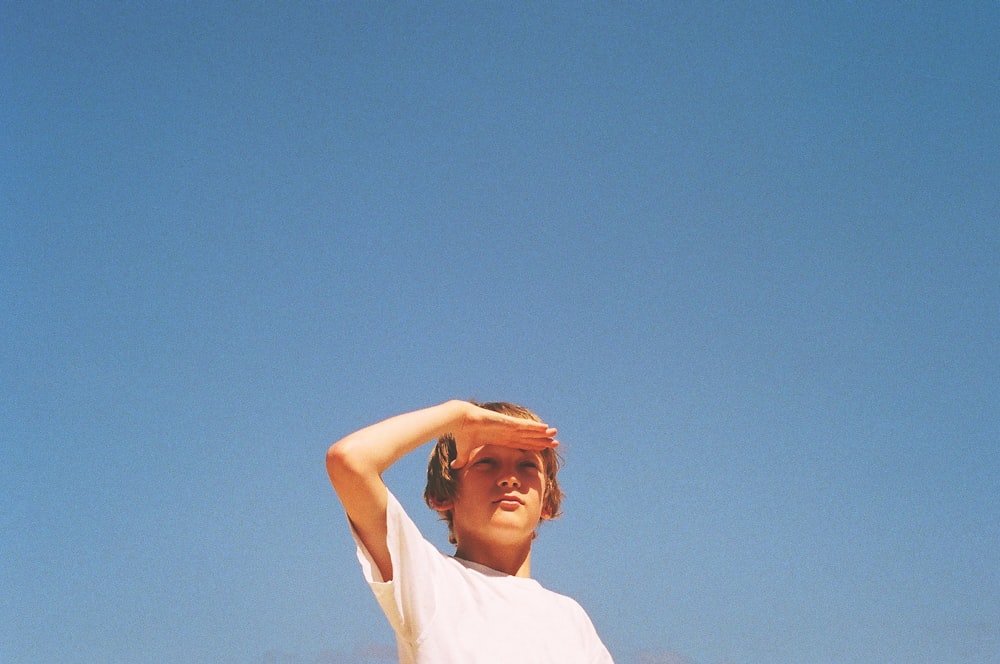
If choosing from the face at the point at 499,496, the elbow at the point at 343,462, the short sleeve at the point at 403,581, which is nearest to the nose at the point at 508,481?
the face at the point at 499,496

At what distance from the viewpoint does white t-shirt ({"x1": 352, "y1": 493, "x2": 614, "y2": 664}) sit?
4.12 meters

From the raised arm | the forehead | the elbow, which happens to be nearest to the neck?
the forehead

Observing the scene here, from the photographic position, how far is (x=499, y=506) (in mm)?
4859

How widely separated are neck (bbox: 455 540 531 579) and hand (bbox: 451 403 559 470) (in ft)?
1.60

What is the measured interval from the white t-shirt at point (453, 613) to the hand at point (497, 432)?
0.61 m

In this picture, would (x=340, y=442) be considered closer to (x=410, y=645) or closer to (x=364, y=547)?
(x=364, y=547)

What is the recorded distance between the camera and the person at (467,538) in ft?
13.5

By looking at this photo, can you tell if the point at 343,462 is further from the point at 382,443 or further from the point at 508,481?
the point at 508,481

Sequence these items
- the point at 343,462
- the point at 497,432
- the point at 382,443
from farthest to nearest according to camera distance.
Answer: the point at 497,432 < the point at 382,443 < the point at 343,462

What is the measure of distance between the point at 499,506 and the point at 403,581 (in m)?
0.87

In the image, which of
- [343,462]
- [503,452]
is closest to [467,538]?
[503,452]

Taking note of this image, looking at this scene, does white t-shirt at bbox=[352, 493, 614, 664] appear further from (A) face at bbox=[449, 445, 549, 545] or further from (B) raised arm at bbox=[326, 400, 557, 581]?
(A) face at bbox=[449, 445, 549, 545]

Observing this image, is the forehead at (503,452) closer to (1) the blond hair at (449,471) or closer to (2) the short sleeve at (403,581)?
(1) the blond hair at (449,471)

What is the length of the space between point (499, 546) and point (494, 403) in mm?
878
